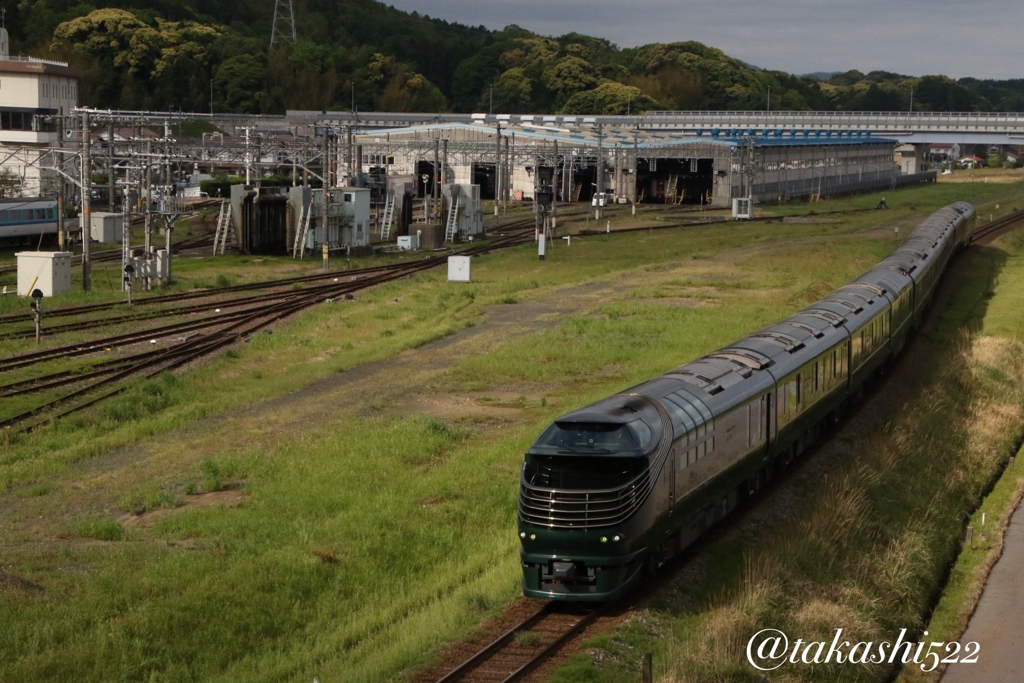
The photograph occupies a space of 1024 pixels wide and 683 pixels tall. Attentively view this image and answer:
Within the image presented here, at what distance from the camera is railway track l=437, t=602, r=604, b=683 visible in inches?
531

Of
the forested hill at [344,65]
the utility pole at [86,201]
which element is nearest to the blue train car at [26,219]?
the utility pole at [86,201]

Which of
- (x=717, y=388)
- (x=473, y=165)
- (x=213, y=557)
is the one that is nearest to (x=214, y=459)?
(x=213, y=557)

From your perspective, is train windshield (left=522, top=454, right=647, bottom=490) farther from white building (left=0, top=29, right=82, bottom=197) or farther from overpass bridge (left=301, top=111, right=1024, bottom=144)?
overpass bridge (left=301, top=111, right=1024, bottom=144)

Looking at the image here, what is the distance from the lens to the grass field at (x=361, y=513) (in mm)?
15039

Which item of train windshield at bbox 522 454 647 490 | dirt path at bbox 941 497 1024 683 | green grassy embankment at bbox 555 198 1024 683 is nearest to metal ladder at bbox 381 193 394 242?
green grassy embankment at bbox 555 198 1024 683

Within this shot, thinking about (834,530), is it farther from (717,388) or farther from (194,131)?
(194,131)

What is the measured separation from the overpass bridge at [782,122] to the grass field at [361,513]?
268 ft

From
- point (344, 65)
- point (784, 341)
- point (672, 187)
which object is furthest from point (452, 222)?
point (344, 65)

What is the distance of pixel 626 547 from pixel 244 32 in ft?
509

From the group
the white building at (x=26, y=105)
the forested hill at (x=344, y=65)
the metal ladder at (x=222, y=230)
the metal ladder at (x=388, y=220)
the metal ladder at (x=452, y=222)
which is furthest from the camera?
the forested hill at (x=344, y=65)

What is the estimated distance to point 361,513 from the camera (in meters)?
19.9

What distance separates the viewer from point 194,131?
114 m

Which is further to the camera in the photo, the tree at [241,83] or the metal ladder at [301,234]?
the tree at [241,83]

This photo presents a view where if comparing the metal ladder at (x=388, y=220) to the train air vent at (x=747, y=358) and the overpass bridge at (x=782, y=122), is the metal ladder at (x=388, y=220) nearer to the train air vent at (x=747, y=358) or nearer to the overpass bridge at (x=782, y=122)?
the overpass bridge at (x=782, y=122)
